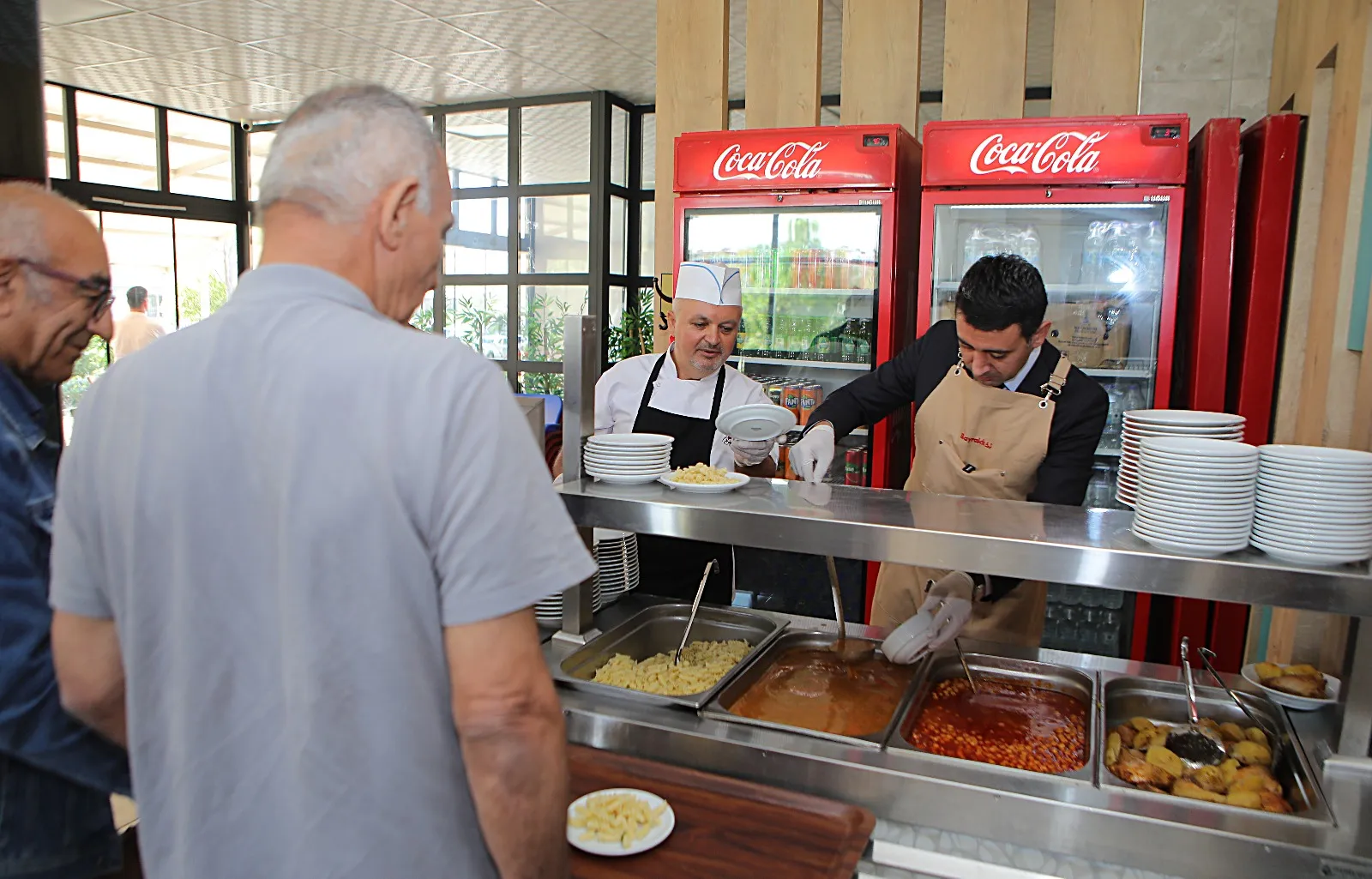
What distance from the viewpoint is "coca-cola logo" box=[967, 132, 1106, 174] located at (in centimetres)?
371

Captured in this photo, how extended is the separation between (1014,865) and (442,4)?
5.51 metres

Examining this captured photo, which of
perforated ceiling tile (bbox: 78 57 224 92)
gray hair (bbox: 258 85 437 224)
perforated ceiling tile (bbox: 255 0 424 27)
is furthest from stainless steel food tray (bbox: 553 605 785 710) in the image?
perforated ceiling tile (bbox: 78 57 224 92)

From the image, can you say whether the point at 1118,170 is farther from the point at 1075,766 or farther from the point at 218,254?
the point at 218,254

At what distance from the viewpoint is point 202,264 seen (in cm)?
892

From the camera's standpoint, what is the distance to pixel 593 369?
220 centimetres

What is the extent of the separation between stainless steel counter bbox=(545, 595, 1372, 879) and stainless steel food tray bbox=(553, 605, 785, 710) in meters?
0.25

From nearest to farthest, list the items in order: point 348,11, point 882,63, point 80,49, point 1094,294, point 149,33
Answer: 1. point 1094,294
2. point 882,63
3. point 348,11
4. point 149,33
5. point 80,49

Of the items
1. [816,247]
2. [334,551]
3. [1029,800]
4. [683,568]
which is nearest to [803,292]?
[816,247]

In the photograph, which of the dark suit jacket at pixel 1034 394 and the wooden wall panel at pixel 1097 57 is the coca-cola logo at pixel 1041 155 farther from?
the dark suit jacket at pixel 1034 394

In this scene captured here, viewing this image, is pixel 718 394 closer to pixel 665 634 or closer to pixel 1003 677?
pixel 665 634

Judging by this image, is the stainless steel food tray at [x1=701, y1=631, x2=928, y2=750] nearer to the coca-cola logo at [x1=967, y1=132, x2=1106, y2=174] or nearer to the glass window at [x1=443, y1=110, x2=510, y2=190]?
the coca-cola logo at [x1=967, y1=132, x2=1106, y2=174]

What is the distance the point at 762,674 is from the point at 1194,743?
0.90 meters

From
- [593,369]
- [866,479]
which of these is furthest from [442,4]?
[593,369]

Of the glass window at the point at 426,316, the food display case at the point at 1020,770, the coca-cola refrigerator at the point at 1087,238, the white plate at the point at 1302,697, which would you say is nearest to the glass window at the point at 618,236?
the glass window at the point at 426,316
